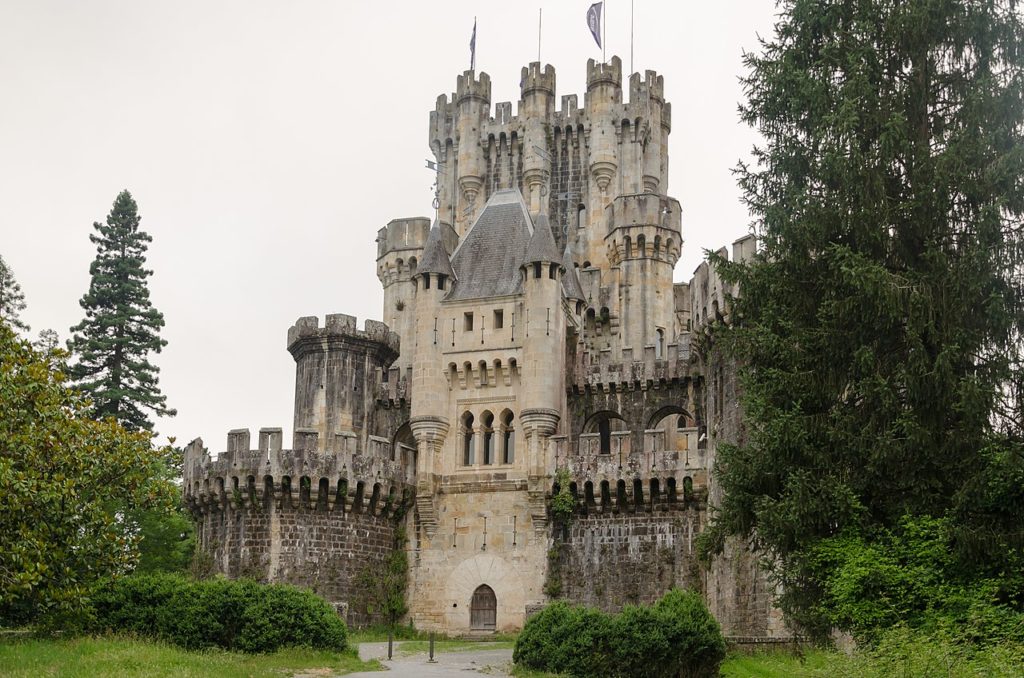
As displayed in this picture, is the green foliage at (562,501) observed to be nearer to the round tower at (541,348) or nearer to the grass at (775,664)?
the round tower at (541,348)

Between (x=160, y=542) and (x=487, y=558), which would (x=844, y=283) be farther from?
(x=160, y=542)

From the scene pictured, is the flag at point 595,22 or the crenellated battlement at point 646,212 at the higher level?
the flag at point 595,22

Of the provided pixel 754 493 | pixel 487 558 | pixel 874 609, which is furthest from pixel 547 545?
pixel 874 609

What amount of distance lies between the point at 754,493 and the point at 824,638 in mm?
3162

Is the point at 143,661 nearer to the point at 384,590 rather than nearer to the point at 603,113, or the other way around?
the point at 384,590

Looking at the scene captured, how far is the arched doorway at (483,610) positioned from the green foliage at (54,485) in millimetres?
13852

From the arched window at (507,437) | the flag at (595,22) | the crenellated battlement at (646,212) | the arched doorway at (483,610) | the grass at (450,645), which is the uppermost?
the flag at (595,22)

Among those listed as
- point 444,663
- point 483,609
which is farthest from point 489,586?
point 444,663

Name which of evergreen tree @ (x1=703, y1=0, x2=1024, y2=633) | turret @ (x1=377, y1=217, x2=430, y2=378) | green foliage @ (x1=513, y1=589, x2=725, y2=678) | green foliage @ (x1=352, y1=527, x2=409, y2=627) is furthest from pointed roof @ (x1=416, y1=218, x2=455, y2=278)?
green foliage @ (x1=513, y1=589, x2=725, y2=678)

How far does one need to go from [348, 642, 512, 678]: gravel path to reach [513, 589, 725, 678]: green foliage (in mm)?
1665

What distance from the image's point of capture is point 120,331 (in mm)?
58562

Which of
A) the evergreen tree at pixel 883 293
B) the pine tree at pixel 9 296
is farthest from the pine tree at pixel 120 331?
the evergreen tree at pixel 883 293

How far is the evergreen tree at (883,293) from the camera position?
2439cm

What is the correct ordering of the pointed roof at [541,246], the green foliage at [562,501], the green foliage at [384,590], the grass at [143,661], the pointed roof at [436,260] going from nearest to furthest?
1. the grass at [143,661]
2. the green foliage at [562,501]
3. the green foliage at [384,590]
4. the pointed roof at [541,246]
5. the pointed roof at [436,260]
